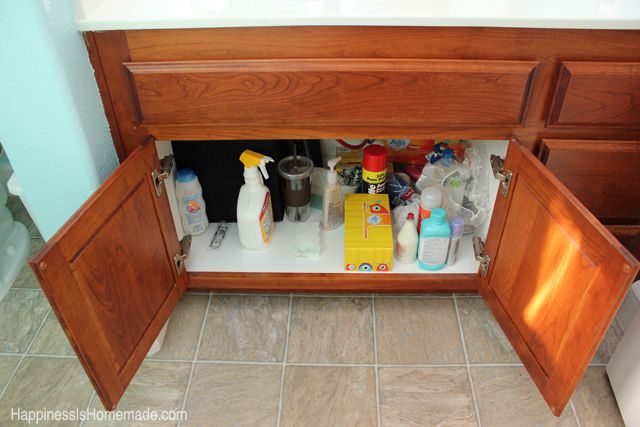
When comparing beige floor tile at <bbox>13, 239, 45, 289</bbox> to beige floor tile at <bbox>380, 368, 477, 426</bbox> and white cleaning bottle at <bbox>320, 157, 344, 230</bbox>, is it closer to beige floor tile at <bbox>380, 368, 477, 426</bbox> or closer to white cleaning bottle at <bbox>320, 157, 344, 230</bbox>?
white cleaning bottle at <bbox>320, 157, 344, 230</bbox>

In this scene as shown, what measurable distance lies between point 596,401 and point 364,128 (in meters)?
0.85

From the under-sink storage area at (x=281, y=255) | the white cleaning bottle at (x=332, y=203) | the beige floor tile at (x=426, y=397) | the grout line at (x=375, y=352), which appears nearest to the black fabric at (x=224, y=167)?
the under-sink storage area at (x=281, y=255)

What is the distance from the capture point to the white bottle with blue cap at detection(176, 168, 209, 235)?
1.38 metres

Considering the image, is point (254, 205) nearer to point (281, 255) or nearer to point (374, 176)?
point (281, 255)

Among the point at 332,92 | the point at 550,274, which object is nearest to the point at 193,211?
the point at 332,92

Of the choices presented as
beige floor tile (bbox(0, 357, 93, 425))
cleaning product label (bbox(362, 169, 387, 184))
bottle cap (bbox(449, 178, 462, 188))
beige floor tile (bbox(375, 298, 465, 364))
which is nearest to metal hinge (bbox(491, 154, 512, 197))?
bottle cap (bbox(449, 178, 462, 188))

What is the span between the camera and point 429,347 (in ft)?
4.36

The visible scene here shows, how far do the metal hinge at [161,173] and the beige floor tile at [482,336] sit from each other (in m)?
0.87

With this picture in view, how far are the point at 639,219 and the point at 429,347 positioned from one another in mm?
597

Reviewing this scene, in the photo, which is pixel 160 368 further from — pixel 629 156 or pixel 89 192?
pixel 629 156

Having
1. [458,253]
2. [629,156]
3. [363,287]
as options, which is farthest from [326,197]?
[629,156]

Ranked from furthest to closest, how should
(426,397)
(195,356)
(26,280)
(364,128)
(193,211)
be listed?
1. (26,280)
2. (193,211)
3. (195,356)
4. (426,397)
5. (364,128)

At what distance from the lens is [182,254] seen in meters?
1.31

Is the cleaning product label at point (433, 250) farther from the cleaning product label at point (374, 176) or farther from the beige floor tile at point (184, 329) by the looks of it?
the beige floor tile at point (184, 329)
